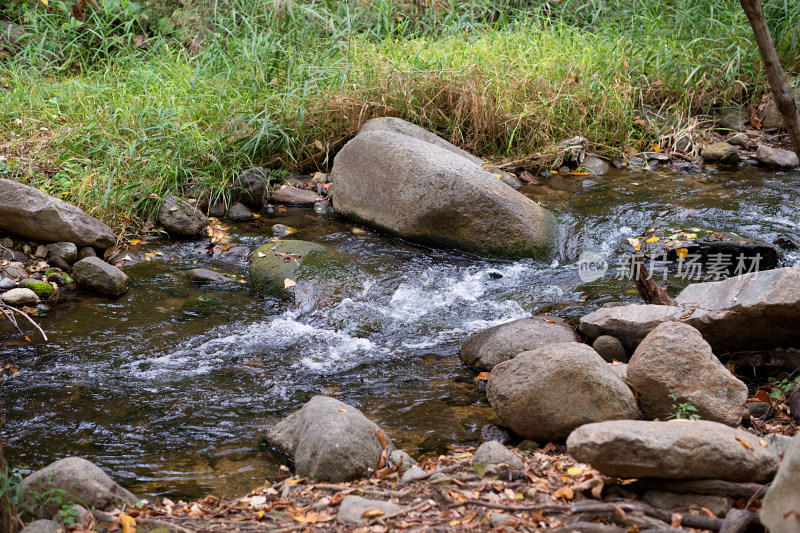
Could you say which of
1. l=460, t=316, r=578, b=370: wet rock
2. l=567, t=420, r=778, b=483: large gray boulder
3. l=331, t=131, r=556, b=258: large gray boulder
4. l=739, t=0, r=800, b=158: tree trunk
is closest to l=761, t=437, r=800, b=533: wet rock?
l=567, t=420, r=778, b=483: large gray boulder

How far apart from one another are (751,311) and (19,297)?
4.18 meters

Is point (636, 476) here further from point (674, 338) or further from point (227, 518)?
point (227, 518)

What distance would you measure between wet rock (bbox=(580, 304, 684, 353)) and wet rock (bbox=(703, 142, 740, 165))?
14.2 feet

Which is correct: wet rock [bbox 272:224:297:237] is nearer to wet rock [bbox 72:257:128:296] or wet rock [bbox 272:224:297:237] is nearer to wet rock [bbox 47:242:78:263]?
wet rock [bbox 72:257:128:296]

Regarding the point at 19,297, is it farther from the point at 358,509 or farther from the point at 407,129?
the point at 407,129

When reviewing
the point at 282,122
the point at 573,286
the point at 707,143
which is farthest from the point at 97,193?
the point at 707,143

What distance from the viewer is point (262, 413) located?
3180mm

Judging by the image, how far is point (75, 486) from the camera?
7.30ft

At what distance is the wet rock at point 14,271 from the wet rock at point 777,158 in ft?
22.4

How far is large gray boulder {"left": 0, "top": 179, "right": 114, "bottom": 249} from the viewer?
15.2ft

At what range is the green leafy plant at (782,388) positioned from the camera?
2970 mm

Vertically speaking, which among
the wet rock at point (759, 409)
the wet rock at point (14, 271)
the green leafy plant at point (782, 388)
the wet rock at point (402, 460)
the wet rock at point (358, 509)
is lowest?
the wet rock at point (14, 271)

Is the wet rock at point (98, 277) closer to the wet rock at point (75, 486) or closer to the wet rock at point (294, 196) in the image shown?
the wet rock at point (294, 196)

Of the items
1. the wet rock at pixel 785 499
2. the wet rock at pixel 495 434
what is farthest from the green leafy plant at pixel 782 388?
the wet rock at pixel 785 499
